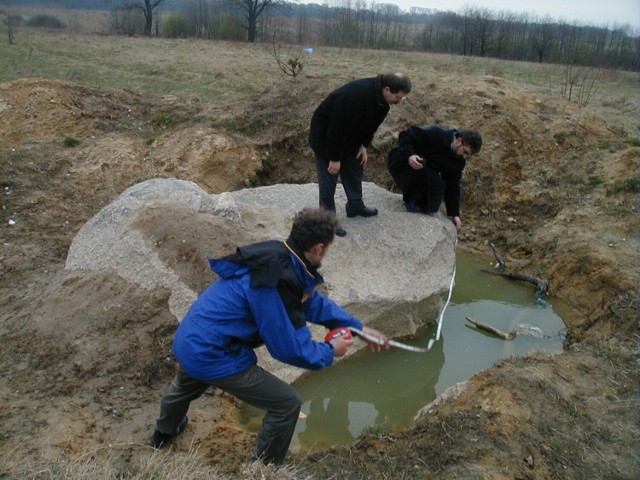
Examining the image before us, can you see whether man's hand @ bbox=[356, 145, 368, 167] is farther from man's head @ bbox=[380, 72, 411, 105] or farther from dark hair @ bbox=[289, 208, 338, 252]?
dark hair @ bbox=[289, 208, 338, 252]

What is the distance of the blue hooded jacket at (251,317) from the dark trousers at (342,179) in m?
2.86

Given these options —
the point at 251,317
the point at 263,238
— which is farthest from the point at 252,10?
the point at 251,317

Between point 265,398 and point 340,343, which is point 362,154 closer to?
point 340,343

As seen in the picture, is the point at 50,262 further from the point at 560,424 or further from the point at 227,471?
the point at 560,424

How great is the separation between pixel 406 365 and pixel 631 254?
3308 mm

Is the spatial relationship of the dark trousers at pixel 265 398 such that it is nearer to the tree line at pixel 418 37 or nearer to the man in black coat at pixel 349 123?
the man in black coat at pixel 349 123

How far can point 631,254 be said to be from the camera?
21.6 feet

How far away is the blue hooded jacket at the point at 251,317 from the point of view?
2.76 metres

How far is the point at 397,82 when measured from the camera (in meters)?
Answer: 4.87

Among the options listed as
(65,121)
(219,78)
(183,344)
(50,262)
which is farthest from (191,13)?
(183,344)

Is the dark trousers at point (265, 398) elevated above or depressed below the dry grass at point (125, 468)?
above

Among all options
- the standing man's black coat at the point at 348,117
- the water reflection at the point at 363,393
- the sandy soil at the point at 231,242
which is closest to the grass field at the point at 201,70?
the sandy soil at the point at 231,242

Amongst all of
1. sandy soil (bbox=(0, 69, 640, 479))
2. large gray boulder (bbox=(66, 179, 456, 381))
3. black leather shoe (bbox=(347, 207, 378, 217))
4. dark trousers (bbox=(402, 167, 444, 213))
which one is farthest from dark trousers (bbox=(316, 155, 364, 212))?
sandy soil (bbox=(0, 69, 640, 479))

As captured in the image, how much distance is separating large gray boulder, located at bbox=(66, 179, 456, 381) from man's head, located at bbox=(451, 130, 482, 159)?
1.02m
